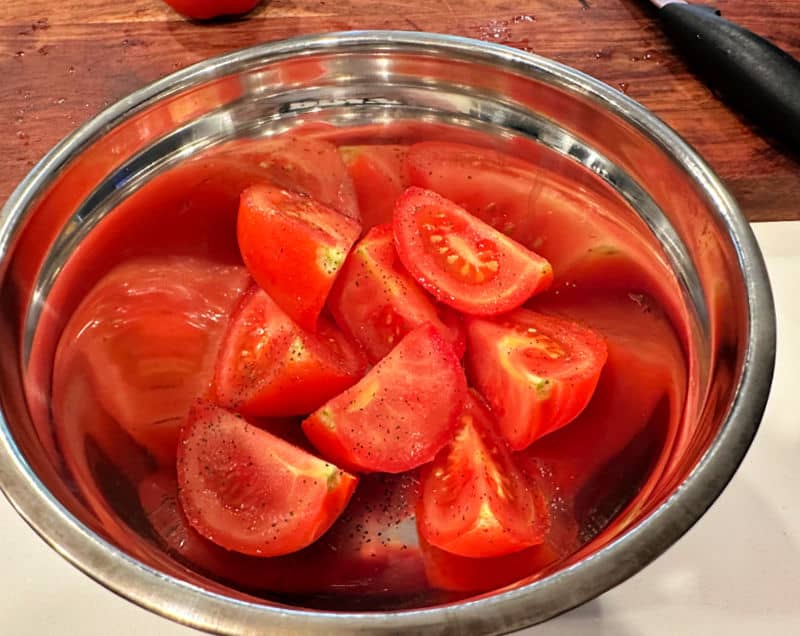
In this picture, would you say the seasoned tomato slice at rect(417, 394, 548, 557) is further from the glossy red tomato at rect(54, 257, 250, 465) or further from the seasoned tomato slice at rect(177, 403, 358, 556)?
the glossy red tomato at rect(54, 257, 250, 465)

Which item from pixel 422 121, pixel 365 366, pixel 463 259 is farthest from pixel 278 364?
pixel 422 121

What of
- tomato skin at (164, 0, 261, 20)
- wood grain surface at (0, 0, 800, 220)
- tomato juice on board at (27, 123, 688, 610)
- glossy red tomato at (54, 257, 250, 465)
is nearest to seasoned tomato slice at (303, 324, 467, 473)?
tomato juice on board at (27, 123, 688, 610)

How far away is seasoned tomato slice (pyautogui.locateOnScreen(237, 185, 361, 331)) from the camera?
720mm

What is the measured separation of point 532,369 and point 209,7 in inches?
28.4

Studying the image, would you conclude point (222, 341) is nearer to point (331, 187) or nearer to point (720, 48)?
point (331, 187)

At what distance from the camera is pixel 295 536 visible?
622 mm

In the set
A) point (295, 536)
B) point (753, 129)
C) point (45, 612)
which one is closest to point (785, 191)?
point (753, 129)

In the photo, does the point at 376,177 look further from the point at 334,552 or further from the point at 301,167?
the point at 334,552

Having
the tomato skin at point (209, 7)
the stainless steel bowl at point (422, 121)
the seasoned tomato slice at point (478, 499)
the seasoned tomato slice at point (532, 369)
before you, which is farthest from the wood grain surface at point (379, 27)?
the seasoned tomato slice at point (478, 499)

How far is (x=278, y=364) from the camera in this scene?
705mm

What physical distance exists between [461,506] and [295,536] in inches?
5.2

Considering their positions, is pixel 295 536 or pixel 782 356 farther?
pixel 782 356

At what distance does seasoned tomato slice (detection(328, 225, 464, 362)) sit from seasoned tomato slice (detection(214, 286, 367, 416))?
18 mm

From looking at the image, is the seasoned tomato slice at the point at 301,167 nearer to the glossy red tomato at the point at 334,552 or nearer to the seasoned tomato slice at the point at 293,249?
the seasoned tomato slice at the point at 293,249
